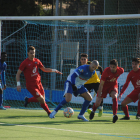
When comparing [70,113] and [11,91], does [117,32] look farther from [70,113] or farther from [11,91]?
[70,113]

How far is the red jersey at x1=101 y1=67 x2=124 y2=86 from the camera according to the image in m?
8.19

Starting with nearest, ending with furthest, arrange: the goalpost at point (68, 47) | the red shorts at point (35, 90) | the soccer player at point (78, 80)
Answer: the soccer player at point (78, 80) < the red shorts at point (35, 90) < the goalpost at point (68, 47)

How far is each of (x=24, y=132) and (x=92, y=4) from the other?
9.79m

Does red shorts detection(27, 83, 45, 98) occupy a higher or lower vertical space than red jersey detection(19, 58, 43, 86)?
lower

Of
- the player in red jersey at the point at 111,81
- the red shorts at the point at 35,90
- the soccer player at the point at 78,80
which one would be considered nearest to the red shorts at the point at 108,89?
the player in red jersey at the point at 111,81

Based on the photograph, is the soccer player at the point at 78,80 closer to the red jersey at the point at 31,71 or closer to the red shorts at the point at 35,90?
the red shorts at the point at 35,90

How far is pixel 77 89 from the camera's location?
8.22 m

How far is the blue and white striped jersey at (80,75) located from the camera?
25.7 feet

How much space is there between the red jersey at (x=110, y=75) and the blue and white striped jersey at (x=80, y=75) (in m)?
0.38

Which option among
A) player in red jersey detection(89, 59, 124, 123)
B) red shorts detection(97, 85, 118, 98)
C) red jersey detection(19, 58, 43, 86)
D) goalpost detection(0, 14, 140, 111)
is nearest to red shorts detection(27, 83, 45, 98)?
red jersey detection(19, 58, 43, 86)

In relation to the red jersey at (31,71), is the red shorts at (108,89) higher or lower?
lower

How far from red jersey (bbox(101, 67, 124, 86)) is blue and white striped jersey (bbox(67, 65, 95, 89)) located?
380 mm

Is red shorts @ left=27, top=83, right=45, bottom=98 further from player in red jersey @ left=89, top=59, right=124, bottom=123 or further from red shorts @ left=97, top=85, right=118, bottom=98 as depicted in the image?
red shorts @ left=97, top=85, right=118, bottom=98

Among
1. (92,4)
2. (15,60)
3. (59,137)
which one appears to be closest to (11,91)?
(15,60)
